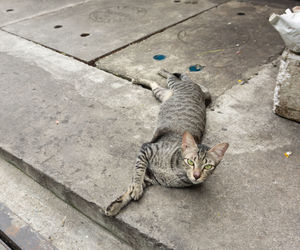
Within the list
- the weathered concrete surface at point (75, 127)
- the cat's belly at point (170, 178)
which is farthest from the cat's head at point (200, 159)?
the weathered concrete surface at point (75, 127)

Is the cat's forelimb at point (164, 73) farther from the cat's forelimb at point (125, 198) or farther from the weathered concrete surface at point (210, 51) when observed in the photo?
→ the cat's forelimb at point (125, 198)

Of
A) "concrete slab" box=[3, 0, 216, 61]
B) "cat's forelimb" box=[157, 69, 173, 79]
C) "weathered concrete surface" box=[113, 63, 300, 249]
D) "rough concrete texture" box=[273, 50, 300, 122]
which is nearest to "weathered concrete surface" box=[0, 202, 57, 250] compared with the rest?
"weathered concrete surface" box=[113, 63, 300, 249]

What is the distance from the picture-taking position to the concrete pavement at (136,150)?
6.96 feet

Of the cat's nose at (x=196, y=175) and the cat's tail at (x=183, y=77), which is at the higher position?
the cat's nose at (x=196, y=175)

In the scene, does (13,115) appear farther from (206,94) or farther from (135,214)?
(206,94)

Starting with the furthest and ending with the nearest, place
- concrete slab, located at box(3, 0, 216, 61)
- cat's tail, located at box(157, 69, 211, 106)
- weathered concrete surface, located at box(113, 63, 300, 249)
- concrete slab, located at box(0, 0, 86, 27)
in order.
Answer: concrete slab, located at box(0, 0, 86, 27) < concrete slab, located at box(3, 0, 216, 61) < cat's tail, located at box(157, 69, 211, 106) < weathered concrete surface, located at box(113, 63, 300, 249)

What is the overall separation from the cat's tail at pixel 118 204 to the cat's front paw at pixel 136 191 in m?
0.02

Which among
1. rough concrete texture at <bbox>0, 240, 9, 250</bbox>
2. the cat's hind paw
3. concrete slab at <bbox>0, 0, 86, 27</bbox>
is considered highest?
the cat's hind paw

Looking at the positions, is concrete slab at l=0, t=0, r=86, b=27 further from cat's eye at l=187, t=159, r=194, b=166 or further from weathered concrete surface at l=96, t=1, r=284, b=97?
cat's eye at l=187, t=159, r=194, b=166

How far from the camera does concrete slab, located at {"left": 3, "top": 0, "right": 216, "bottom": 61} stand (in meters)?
4.79

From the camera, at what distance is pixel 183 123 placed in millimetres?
2732

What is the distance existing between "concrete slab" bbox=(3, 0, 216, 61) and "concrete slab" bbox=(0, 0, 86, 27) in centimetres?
33

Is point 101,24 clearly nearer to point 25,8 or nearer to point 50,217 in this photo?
point 25,8

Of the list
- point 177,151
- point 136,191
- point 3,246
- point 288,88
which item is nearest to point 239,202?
point 177,151
